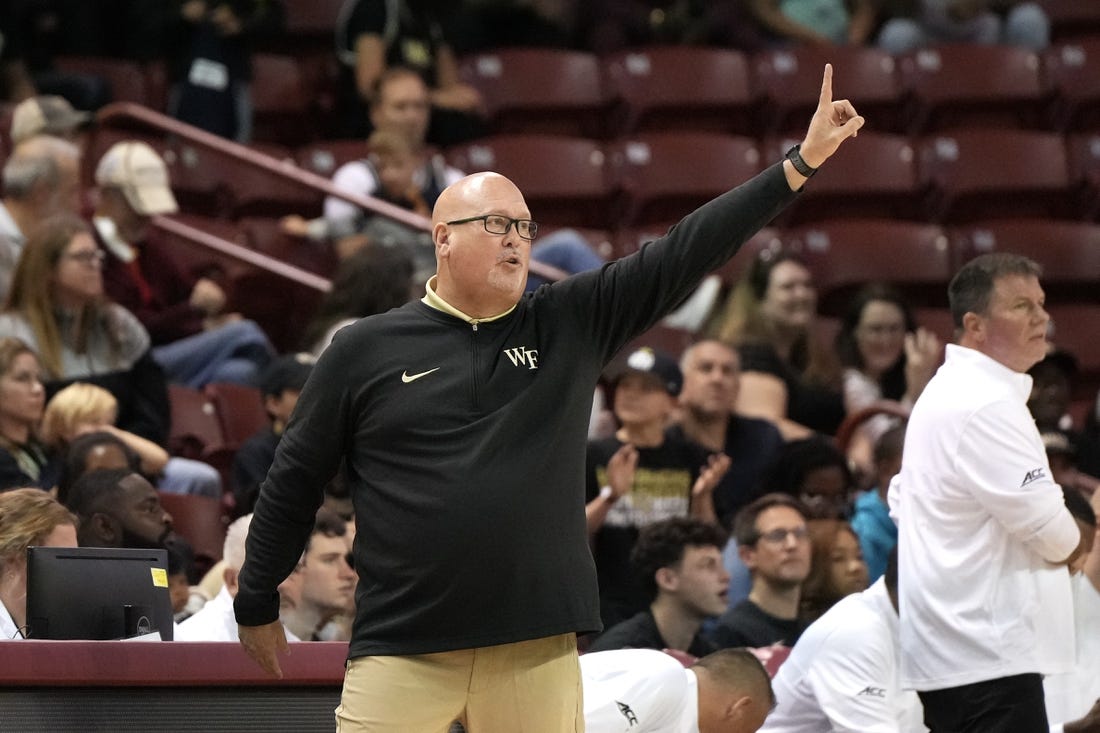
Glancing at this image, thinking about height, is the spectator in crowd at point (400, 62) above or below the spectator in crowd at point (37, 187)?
above

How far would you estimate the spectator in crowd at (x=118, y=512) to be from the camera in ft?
17.5

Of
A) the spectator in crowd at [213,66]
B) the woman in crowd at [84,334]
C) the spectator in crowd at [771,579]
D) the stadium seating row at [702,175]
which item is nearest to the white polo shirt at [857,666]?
the spectator in crowd at [771,579]

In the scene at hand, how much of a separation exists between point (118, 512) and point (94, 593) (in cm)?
122

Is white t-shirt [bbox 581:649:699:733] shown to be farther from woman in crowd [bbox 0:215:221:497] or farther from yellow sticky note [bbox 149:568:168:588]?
woman in crowd [bbox 0:215:221:497]

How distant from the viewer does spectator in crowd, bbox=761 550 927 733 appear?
16.0 ft

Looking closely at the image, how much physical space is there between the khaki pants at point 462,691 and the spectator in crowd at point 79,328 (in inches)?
135

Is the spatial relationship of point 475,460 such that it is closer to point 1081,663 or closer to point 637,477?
point 1081,663

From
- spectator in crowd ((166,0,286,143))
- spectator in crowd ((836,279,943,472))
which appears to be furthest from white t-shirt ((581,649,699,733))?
spectator in crowd ((166,0,286,143))

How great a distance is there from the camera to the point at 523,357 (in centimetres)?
358

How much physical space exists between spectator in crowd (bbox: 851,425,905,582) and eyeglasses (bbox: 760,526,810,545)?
0.49 metres

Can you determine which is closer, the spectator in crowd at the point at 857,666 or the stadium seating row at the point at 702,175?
the spectator in crowd at the point at 857,666

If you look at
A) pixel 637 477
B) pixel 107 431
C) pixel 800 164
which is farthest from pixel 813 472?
pixel 800 164

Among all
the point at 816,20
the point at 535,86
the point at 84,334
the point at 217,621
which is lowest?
the point at 217,621

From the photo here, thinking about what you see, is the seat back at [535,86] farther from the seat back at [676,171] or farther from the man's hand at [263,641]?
the man's hand at [263,641]
